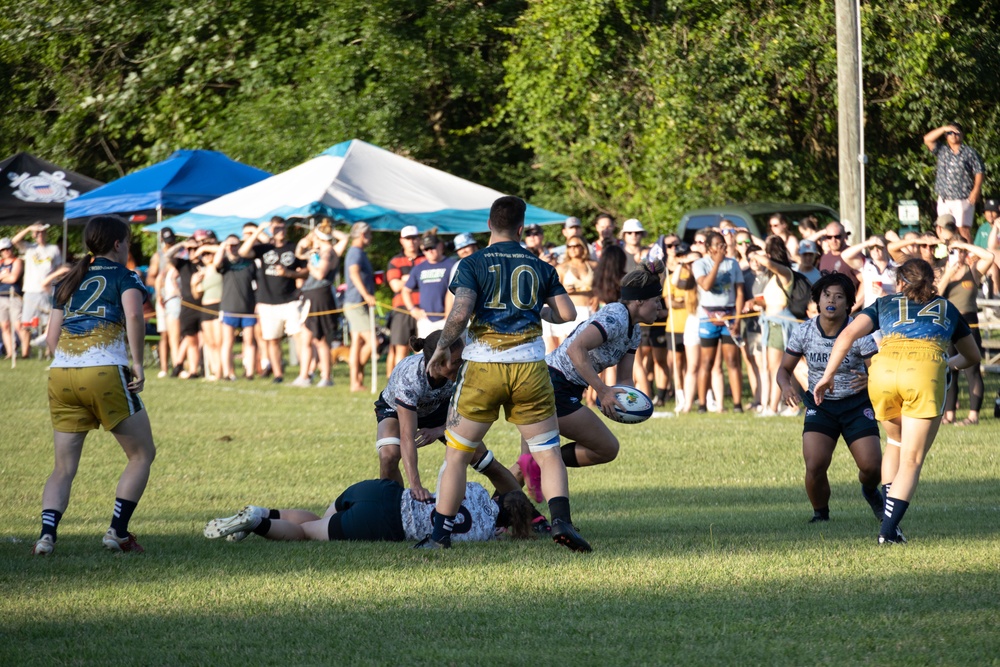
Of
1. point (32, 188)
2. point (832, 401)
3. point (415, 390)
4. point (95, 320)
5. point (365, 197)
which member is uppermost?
point (32, 188)

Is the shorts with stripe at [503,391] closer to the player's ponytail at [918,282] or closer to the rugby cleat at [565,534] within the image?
the rugby cleat at [565,534]

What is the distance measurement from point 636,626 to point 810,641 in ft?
2.38

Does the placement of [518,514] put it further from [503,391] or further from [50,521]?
[50,521]

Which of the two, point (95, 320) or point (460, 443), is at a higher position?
point (95, 320)

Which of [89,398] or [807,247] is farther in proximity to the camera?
[807,247]

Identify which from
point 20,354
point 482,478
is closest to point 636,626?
point 482,478

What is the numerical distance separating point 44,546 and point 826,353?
15.8ft

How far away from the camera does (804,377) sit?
47.0 feet

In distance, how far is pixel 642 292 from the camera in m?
7.70

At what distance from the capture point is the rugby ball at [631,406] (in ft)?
24.2

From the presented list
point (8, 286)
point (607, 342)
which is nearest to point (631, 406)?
point (607, 342)

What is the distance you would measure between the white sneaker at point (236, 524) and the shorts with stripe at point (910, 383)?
3.62m

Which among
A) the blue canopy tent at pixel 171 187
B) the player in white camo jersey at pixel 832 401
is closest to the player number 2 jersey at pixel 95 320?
the player in white camo jersey at pixel 832 401

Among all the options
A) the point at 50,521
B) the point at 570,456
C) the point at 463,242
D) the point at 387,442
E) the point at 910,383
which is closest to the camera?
the point at 910,383
